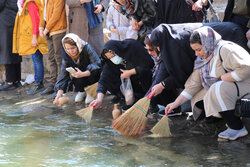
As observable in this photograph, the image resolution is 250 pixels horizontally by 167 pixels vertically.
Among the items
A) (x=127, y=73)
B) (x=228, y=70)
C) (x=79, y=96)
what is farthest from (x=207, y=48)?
(x=79, y=96)

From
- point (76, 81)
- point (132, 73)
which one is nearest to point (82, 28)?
point (76, 81)

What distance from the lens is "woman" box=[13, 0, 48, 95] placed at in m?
8.22

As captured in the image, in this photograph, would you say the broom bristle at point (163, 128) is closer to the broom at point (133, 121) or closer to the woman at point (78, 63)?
the broom at point (133, 121)

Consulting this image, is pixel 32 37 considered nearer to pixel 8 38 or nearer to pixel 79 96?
pixel 8 38

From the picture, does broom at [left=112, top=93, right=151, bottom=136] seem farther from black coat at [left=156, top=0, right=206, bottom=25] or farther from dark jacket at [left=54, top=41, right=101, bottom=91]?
dark jacket at [left=54, top=41, right=101, bottom=91]

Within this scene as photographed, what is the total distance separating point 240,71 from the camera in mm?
4250

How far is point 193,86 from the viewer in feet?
16.2

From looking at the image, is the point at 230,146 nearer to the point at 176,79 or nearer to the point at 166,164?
the point at 166,164

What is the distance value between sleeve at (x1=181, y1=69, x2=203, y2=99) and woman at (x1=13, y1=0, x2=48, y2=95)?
13.6 feet

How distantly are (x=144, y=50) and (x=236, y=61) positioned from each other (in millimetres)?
2009

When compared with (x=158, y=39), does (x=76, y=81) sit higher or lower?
lower

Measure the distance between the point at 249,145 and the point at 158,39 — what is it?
1688 mm

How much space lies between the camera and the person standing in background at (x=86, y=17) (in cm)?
738

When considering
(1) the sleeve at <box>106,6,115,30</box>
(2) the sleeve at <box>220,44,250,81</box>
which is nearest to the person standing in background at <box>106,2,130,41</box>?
(1) the sleeve at <box>106,6,115,30</box>
